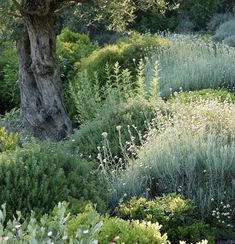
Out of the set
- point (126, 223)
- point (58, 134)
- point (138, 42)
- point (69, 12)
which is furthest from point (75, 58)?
point (126, 223)

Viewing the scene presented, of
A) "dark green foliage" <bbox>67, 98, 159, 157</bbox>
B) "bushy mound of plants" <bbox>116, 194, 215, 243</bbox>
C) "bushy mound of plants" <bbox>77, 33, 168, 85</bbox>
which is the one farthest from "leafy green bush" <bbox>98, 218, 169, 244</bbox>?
"bushy mound of plants" <bbox>77, 33, 168, 85</bbox>

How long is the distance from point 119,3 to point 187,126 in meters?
3.62

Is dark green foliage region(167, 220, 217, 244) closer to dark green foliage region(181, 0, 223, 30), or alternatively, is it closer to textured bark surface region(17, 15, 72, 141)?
textured bark surface region(17, 15, 72, 141)

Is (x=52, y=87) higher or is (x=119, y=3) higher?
(x=119, y=3)

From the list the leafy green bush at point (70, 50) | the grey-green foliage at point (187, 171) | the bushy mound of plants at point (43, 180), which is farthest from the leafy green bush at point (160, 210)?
the leafy green bush at point (70, 50)

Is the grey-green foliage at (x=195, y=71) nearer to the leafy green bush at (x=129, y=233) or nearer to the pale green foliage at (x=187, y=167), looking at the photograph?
the pale green foliage at (x=187, y=167)

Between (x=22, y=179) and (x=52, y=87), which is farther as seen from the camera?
(x=52, y=87)

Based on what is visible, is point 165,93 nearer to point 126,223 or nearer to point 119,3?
point 119,3

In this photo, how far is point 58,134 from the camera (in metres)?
9.35

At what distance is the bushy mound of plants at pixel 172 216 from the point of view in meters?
4.62

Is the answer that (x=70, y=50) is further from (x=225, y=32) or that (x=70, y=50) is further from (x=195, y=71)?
(x=225, y=32)

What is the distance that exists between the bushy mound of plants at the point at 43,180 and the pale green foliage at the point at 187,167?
16.4 inches

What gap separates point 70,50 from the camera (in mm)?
13969

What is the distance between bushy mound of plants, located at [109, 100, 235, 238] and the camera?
5203 millimetres
